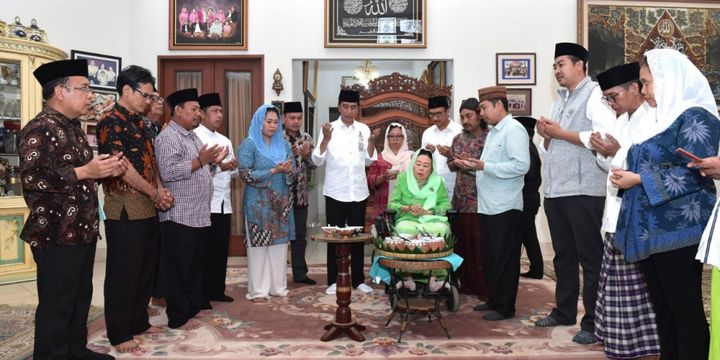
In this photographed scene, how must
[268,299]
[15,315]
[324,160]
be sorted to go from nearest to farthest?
[15,315]
[268,299]
[324,160]

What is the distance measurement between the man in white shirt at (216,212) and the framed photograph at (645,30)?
4.33 m

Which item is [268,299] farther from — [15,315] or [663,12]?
[663,12]

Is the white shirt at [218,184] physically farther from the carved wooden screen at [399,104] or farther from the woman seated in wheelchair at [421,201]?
the carved wooden screen at [399,104]

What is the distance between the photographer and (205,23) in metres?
6.18

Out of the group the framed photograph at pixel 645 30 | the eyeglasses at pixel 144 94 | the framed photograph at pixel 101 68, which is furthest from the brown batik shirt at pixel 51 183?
the framed photograph at pixel 645 30

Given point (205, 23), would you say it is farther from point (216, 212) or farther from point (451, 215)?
point (451, 215)

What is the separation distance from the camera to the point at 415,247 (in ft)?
10.8

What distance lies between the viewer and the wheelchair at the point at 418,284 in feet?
10.7

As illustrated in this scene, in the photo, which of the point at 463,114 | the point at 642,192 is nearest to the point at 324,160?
the point at 463,114

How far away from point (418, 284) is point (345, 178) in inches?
47.1

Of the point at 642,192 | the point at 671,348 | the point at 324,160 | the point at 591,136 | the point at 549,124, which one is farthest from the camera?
the point at 324,160

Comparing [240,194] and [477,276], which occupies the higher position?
[240,194]

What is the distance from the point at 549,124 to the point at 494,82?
325 cm

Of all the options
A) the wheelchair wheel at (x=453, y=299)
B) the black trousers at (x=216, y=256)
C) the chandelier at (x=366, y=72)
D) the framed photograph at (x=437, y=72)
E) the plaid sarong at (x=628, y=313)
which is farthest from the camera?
the chandelier at (x=366, y=72)
